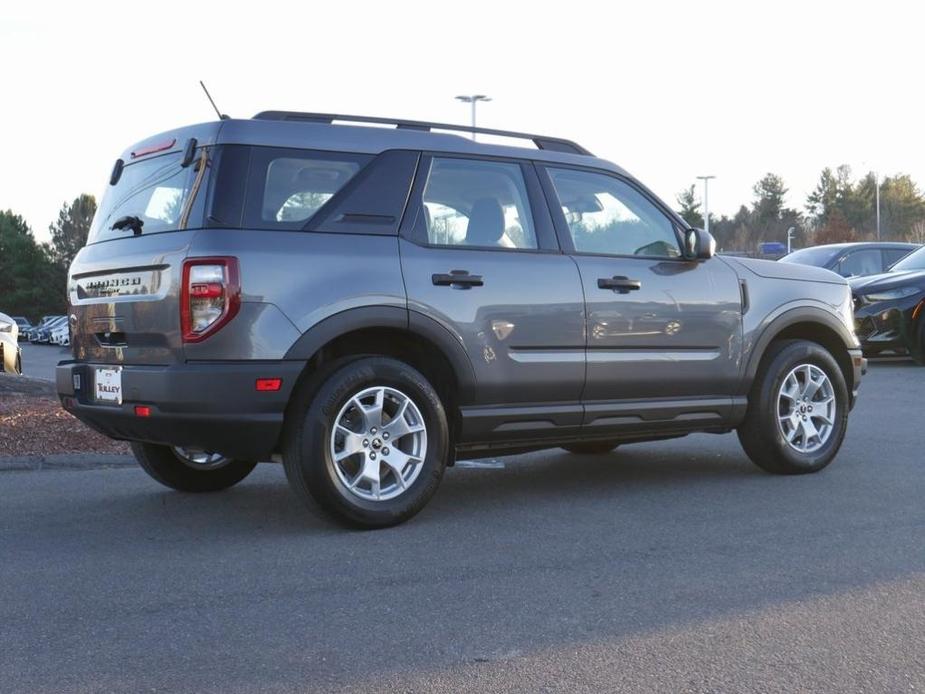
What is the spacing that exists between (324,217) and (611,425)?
6.39 ft

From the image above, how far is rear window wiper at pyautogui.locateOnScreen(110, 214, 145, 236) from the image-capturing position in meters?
5.62

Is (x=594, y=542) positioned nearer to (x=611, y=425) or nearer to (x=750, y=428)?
(x=611, y=425)

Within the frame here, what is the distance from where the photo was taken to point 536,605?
13.6 feet

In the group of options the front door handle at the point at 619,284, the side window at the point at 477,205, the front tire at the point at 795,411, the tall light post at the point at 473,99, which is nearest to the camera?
the side window at the point at 477,205

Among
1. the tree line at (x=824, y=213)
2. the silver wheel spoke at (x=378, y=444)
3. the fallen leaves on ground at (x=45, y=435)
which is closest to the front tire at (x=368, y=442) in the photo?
the silver wheel spoke at (x=378, y=444)

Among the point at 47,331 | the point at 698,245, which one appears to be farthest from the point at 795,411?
the point at 47,331

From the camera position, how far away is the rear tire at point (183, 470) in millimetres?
6371

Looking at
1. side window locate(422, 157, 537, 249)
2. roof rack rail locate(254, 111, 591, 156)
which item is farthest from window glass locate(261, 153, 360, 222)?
→ side window locate(422, 157, 537, 249)

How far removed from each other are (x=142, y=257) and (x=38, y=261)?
325ft

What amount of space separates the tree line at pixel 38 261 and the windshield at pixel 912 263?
278 ft

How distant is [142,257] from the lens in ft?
17.4

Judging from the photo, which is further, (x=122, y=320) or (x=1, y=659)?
(x=122, y=320)

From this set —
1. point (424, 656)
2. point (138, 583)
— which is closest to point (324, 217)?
point (138, 583)

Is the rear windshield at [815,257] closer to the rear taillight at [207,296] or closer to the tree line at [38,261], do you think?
the rear taillight at [207,296]
